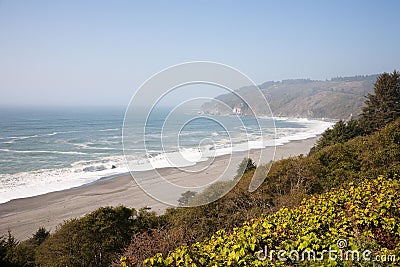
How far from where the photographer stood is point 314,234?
4.18 m

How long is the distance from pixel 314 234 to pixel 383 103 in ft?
101

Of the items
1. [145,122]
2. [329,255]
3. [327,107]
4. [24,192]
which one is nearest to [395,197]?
[329,255]

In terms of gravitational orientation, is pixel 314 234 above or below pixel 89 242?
above

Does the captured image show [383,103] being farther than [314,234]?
Yes

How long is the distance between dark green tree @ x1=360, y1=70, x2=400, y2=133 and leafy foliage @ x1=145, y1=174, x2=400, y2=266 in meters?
26.5

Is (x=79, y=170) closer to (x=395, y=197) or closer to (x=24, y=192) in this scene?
(x=24, y=192)

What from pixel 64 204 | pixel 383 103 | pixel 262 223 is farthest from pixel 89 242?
pixel 383 103

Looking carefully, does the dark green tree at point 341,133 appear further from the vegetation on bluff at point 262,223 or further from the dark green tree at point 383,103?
the vegetation on bluff at point 262,223

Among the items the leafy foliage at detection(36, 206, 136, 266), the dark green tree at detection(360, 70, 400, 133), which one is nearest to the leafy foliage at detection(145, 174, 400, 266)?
the leafy foliage at detection(36, 206, 136, 266)

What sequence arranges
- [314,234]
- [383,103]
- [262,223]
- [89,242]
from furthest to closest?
[383,103] → [89,242] → [262,223] → [314,234]

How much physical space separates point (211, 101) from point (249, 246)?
2.84 metres

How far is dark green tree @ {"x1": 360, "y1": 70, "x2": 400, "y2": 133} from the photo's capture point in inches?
1147

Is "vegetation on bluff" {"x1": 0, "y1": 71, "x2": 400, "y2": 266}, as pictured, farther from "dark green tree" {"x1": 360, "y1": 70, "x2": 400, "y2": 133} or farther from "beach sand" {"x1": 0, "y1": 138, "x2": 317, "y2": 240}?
"dark green tree" {"x1": 360, "y1": 70, "x2": 400, "y2": 133}

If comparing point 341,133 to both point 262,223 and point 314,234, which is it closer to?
point 262,223
